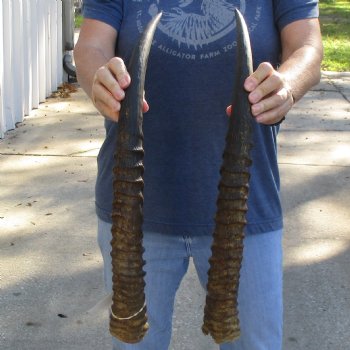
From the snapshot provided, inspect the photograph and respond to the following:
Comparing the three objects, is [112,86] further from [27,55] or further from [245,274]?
[27,55]

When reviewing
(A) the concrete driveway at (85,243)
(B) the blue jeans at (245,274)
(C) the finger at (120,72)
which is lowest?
Answer: (A) the concrete driveway at (85,243)

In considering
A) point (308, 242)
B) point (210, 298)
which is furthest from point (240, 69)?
point (308, 242)

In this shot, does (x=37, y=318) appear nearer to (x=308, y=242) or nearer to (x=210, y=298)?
(x=308, y=242)

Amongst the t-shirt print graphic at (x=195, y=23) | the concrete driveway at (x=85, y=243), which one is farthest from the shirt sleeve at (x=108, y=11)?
the concrete driveway at (x=85, y=243)

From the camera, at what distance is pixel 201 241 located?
8.24 feet

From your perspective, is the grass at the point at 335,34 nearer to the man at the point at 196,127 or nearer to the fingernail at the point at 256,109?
the man at the point at 196,127

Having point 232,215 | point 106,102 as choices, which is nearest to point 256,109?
point 232,215

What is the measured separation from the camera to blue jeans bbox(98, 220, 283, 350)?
99.2 inches

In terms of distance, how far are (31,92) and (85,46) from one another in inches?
251

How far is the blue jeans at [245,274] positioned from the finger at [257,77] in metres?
0.75

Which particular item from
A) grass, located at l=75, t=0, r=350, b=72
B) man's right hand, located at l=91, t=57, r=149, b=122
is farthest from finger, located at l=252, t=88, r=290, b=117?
grass, located at l=75, t=0, r=350, b=72

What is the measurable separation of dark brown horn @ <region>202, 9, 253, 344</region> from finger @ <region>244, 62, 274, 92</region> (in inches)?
0.5

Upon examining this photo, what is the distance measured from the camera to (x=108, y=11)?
241 centimetres

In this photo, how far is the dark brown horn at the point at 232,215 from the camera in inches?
72.0
